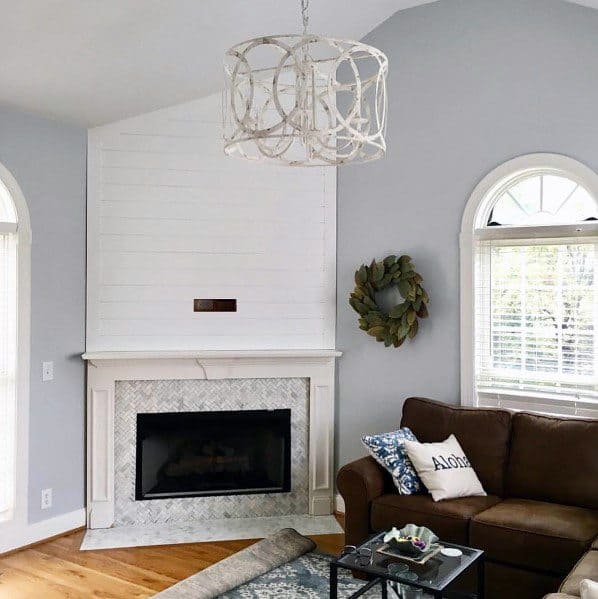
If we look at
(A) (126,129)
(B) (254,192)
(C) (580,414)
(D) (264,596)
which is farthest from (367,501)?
(A) (126,129)

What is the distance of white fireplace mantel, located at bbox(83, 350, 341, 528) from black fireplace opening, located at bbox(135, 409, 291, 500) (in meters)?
0.19

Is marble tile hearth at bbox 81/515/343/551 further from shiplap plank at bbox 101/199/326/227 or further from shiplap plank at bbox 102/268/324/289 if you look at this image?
shiplap plank at bbox 101/199/326/227

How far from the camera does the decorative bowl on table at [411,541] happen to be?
3.02 metres

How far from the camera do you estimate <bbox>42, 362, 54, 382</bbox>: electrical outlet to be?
4320 millimetres

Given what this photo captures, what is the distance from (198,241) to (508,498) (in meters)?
2.44

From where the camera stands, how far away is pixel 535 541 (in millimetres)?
3289

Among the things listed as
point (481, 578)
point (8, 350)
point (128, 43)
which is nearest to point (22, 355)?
point (8, 350)

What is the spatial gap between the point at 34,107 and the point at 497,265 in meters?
2.87

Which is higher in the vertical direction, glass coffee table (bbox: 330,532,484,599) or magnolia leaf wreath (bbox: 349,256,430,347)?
magnolia leaf wreath (bbox: 349,256,430,347)

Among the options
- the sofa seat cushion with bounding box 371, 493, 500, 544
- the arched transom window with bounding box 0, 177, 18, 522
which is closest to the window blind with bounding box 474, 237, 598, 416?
the sofa seat cushion with bounding box 371, 493, 500, 544

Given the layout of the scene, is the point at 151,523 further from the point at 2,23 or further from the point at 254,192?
the point at 2,23

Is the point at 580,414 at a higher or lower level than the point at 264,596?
higher

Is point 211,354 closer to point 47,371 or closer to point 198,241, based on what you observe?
point 198,241

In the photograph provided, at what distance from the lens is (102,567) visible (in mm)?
3967
